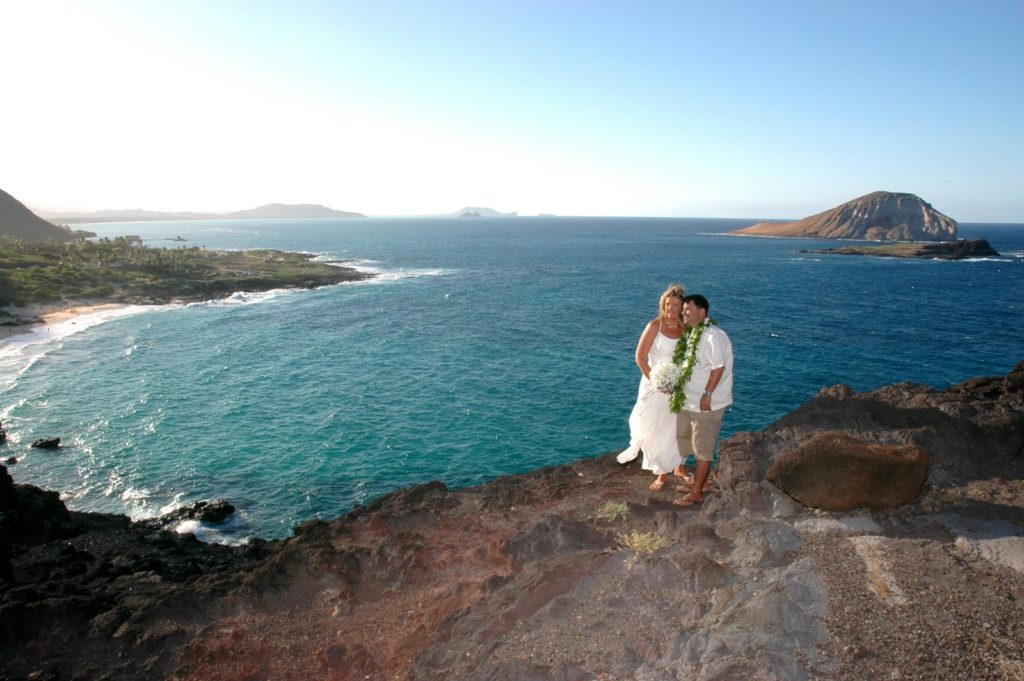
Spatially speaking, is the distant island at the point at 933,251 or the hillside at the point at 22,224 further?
the hillside at the point at 22,224

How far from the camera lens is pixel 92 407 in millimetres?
26891

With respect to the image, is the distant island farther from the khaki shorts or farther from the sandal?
the sandal

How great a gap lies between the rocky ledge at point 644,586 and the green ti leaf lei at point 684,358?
1560 mm

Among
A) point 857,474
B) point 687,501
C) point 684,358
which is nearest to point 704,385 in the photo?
point 684,358

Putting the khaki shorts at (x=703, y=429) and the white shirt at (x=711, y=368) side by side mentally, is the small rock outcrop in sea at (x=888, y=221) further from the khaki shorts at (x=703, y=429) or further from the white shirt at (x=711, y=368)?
the white shirt at (x=711, y=368)

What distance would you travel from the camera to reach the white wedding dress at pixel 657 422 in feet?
31.3

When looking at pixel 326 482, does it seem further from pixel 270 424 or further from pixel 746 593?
pixel 746 593

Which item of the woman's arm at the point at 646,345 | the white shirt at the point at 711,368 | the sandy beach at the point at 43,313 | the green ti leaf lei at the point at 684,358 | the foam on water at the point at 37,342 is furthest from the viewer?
the sandy beach at the point at 43,313

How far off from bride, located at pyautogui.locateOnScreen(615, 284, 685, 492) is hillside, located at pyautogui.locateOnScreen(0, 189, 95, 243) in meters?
154

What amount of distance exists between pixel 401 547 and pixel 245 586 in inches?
96.7

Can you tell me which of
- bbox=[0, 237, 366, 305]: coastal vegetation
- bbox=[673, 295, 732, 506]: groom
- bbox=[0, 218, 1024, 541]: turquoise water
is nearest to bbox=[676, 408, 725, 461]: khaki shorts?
bbox=[673, 295, 732, 506]: groom

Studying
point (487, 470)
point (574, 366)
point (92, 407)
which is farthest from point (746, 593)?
point (92, 407)

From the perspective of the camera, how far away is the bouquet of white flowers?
9.16m

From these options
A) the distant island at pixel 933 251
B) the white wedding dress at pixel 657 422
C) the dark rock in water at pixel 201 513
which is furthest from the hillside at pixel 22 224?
the distant island at pixel 933 251
